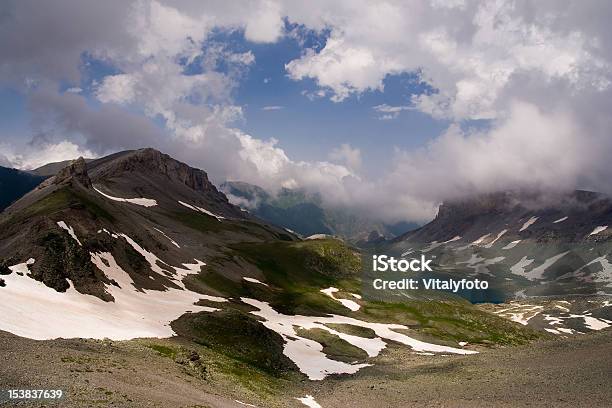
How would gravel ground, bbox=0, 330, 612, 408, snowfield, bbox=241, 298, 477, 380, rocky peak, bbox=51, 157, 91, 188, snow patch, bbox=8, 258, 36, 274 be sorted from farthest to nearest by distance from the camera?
rocky peak, bbox=51, 157, 91, 188, snowfield, bbox=241, 298, 477, 380, snow patch, bbox=8, 258, 36, 274, gravel ground, bbox=0, 330, 612, 408

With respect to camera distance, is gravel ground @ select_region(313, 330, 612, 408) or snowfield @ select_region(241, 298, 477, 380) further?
snowfield @ select_region(241, 298, 477, 380)

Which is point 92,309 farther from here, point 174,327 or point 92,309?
point 174,327

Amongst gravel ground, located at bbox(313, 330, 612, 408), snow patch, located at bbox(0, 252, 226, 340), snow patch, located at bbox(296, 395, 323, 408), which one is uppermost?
snow patch, located at bbox(0, 252, 226, 340)

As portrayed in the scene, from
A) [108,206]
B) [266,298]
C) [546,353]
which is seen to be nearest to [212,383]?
[546,353]

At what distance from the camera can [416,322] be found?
538 feet

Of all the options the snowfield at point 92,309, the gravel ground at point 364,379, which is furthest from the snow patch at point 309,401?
the snowfield at point 92,309

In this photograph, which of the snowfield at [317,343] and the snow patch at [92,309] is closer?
the snow patch at [92,309]

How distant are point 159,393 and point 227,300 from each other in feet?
292

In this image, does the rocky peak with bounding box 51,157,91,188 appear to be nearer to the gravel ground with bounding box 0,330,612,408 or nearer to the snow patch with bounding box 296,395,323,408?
the gravel ground with bounding box 0,330,612,408

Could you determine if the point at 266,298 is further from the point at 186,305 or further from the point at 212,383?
the point at 212,383

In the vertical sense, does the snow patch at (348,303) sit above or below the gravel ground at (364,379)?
above

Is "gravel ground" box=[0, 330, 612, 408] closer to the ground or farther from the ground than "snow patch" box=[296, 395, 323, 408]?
farther from the ground

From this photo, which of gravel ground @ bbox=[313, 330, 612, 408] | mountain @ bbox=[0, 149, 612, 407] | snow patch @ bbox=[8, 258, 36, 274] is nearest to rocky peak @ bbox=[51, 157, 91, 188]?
mountain @ bbox=[0, 149, 612, 407]

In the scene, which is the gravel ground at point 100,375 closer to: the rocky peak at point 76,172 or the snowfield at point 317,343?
the snowfield at point 317,343
